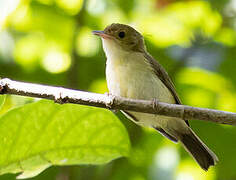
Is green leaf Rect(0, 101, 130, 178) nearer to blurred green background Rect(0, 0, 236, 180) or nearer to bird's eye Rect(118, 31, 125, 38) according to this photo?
blurred green background Rect(0, 0, 236, 180)

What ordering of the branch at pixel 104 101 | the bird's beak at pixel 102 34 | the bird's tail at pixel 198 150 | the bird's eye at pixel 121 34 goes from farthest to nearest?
the bird's eye at pixel 121 34 < the bird's beak at pixel 102 34 < the bird's tail at pixel 198 150 < the branch at pixel 104 101

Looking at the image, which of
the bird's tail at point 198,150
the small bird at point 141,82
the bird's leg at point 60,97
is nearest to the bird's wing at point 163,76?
the small bird at point 141,82

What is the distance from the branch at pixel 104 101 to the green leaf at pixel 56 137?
0.44ft

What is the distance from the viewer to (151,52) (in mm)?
4508

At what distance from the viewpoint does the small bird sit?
371 centimetres

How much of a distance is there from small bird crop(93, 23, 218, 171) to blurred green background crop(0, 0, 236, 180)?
0.10 m

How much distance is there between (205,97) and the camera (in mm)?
4039

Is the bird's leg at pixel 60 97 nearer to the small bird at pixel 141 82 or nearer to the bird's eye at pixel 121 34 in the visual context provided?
the small bird at pixel 141 82

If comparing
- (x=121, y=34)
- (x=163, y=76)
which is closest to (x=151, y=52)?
(x=121, y=34)

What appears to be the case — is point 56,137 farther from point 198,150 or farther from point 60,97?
point 198,150

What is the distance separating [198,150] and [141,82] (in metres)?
0.81

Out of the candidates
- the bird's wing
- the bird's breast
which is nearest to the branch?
the bird's breast

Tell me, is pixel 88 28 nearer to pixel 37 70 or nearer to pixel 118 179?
pixel 37 70

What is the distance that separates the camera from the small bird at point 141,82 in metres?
3.71
